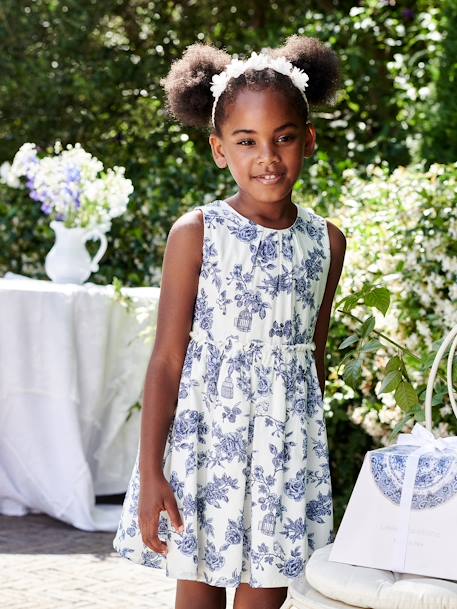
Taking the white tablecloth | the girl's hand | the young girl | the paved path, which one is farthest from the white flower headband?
the white tablecloth

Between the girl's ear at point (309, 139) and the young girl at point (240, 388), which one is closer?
the young girl at point (240, 388)

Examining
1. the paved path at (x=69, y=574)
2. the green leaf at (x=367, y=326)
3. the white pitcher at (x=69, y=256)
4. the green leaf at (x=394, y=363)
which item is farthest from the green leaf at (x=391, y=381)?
the white pitcher at (x=69, y=256)

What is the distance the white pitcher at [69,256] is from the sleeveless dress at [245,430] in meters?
2.83

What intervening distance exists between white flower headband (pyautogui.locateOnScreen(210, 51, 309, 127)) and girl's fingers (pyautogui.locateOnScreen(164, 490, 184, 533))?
89 cm

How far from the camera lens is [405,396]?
9.32 feet

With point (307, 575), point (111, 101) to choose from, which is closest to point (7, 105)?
point (111, 101)

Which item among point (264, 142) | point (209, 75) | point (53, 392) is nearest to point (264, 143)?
point (264, 142)

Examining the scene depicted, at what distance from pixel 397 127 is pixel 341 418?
11.0ft

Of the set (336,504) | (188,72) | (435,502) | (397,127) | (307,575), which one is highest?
(397,127)

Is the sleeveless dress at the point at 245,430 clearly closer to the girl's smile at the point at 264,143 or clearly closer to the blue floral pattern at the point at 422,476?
the girl's smile at the point at 264,143

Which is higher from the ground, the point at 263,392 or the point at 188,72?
the point at 188,72

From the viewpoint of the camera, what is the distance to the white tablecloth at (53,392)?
16.1 feet

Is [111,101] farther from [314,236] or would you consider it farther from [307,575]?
[307,575]

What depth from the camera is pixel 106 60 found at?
8641 mm
